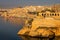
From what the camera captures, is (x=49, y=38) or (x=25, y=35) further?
(x=25, y=35)

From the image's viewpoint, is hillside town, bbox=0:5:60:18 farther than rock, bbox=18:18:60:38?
Yes

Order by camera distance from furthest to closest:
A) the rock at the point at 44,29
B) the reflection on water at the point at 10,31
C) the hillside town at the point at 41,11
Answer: the hillside town at the point at 41,11, the reflection on water at the point at 10,31, the rock at the point at 44,29

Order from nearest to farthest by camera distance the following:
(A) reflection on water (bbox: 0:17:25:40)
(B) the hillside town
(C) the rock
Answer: (C) the rock, (A) reflection on water (bbox: 0:17:25:40), (B) the hillside town

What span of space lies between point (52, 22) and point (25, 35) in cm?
177

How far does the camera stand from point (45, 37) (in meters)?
15.5

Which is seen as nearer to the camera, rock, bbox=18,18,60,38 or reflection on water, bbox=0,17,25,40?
rock, bbox=18,18,60,38

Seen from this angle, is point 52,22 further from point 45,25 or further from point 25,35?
point 25,35

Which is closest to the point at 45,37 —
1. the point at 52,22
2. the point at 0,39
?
the point at 52,22

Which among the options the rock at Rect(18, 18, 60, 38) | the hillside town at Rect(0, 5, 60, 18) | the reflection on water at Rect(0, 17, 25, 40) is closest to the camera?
the rock at Rect(18, 18, 60, 38)

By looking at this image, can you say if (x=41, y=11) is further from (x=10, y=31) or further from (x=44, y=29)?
(x=44, y=29)

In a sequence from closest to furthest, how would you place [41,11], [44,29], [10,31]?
1. [44,29]
2. [10,31]
3. [41,11]

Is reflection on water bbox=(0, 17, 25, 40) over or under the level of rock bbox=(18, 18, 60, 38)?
under

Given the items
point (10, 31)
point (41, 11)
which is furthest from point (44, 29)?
point (41, 11)

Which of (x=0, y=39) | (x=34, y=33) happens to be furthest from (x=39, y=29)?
(x=0, y=39)
